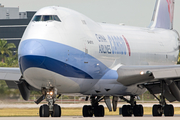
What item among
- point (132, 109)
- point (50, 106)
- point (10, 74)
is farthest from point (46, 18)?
point (132, 109)

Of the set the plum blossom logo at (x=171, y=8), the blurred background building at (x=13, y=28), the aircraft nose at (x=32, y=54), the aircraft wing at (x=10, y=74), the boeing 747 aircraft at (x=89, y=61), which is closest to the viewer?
the aircraft nose at (x=32, y=54)

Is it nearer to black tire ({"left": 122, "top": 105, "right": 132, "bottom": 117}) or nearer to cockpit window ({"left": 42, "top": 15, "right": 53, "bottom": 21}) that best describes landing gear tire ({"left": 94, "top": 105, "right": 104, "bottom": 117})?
black tire ({"left": 122, "top": 105, "right": 132, "bottom": 117})

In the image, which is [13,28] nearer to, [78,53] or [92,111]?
[92,111]

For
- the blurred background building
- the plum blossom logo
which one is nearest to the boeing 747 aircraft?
the plum blossom logo

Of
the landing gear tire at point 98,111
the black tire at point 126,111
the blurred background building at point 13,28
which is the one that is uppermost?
the landing gear tire at point 98,111

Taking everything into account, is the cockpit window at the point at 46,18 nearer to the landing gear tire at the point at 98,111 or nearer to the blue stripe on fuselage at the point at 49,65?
the blue stripe on fuselage at the point at 49,65

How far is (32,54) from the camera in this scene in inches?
816

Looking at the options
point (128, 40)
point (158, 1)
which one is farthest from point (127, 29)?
point (158, 1)

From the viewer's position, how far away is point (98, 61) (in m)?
24.4

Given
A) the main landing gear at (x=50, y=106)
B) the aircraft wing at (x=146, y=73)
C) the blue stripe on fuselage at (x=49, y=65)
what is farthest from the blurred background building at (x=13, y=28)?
the blue stripe on fuselage at (x=49, y=65)

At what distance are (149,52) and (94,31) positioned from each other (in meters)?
5.87

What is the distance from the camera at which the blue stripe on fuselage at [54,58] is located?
821 inches

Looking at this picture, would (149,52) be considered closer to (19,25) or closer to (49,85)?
(49,85)

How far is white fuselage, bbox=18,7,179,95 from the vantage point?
21.2 m
